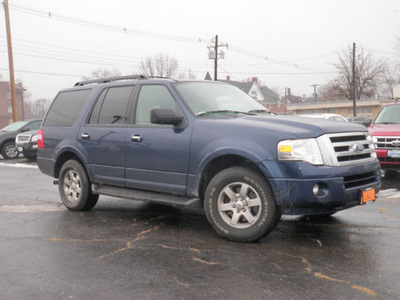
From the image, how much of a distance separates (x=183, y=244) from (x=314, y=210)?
1.38 m

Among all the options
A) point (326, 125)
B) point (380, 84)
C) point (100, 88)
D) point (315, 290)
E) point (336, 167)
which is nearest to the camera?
point (315, 290)

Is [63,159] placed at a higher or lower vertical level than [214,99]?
lower

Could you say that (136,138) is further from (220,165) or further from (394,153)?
(394,153)

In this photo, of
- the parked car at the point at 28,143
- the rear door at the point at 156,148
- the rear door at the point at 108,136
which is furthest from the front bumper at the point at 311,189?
the parked car at the point at 28,143

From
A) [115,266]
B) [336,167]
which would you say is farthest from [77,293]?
[336,167]

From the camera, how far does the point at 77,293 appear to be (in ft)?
10.3

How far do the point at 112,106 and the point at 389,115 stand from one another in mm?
7130

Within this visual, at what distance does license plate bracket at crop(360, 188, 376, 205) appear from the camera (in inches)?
170

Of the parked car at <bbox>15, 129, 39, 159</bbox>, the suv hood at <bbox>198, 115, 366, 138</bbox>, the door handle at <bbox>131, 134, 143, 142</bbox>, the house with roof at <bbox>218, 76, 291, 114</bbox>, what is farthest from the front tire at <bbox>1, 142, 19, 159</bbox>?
the house with roof at <bbox>218, 76, 291, 114</bbox>

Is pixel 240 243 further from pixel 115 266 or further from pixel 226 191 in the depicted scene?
pixel 115 266

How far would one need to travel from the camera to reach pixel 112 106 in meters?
5.85

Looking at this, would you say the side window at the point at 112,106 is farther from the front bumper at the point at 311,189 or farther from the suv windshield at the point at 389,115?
the suv windshield at the point at 389,115


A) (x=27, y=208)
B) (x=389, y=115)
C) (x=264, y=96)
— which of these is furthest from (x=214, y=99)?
(x=264, y=96)

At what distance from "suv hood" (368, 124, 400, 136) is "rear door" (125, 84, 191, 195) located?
224 inches
